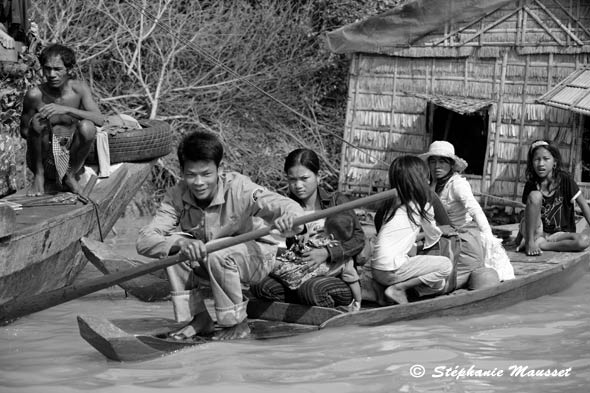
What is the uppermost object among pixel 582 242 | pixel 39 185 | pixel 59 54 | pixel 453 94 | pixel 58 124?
pixel 59 54

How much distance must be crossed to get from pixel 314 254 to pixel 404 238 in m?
0.59

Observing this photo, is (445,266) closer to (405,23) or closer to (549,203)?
(549,203)

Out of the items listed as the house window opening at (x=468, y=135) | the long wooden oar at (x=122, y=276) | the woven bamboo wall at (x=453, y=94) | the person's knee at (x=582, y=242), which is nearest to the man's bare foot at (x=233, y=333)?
the long wooden oar at (x=122, y=276)

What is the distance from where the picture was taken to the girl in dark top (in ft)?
25.5

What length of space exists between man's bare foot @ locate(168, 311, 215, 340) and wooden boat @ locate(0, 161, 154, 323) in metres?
0.94

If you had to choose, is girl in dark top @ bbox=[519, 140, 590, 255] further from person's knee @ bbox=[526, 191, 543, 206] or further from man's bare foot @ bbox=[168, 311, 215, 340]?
man's bare foot @ bbox=[168, 311, 215, 340]

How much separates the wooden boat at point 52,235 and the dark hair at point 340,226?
5.70ft

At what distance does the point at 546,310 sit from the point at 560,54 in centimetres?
533

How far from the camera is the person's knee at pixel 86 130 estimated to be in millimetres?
7059

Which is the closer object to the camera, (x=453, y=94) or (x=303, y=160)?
(x=303, y=160)

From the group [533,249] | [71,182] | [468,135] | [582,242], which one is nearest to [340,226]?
[71,182]

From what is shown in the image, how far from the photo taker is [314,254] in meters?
5.63

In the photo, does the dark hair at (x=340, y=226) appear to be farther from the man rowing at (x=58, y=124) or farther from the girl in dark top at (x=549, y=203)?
the girl in dark top at (x=549, y=203)

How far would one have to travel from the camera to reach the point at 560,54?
37.2 feet
